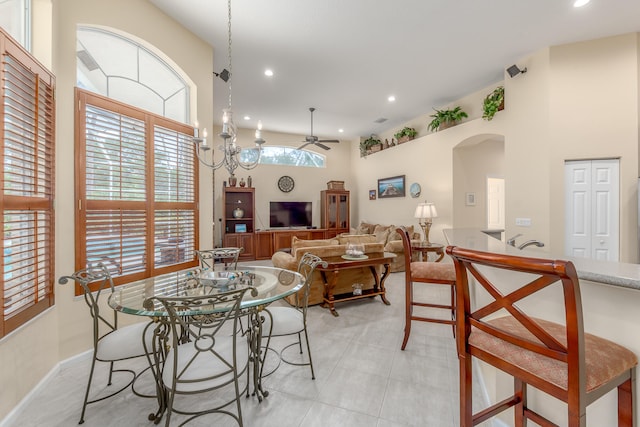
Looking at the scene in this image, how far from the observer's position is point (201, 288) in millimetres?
2010

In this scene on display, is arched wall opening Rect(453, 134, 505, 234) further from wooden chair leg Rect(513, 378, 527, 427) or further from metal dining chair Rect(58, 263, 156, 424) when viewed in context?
metal dining chair Rect(58, 263, 156, 424)

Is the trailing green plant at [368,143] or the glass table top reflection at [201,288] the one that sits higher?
the trailing green plant at [368,143]

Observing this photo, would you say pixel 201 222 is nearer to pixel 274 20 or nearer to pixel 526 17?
pixel 274 20

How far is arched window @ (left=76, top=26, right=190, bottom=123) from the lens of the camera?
2.50 m

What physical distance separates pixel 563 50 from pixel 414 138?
118 inches

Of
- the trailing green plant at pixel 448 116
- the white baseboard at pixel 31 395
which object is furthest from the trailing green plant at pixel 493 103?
the white baseboard at pixel 31 395

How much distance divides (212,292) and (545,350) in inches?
70.7

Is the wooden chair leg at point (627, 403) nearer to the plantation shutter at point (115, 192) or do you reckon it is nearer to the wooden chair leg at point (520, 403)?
the wooden chair leg at point (520, 403)

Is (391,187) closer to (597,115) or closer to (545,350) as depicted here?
(597,115)

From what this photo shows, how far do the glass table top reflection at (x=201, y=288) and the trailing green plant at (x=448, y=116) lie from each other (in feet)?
15.4

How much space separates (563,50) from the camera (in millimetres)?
3717

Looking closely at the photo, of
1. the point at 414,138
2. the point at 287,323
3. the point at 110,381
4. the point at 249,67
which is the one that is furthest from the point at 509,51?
the point at 110,381

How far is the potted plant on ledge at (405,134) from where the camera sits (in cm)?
646

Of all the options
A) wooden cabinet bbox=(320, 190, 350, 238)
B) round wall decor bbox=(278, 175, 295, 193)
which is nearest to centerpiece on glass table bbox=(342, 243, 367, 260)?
wooden cabinet bbox=(320, 190, 350, 238)
